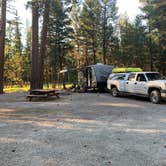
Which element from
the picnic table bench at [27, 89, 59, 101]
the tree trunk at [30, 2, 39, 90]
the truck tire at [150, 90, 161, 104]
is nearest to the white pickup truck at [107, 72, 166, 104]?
the truck tire at [150, 90, 161, 104]

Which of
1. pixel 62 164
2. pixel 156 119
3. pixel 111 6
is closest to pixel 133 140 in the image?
pixel 62 164

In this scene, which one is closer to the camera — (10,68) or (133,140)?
(133,140)

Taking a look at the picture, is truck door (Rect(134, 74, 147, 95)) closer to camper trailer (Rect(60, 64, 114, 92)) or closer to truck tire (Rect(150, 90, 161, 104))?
truck tire (Rect(150, 90, 161, 104))

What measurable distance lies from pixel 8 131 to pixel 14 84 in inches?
2254

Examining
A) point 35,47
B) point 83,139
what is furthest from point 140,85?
point 83,139

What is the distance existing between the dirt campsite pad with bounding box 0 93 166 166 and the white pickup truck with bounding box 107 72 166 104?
11.7ft

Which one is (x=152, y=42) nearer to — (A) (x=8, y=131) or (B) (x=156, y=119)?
(B) (x=156, y=119)

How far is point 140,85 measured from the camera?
16.2m

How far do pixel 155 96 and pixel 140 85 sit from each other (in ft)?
5.07

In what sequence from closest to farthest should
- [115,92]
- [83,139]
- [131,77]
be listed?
[83,139]
[131,77]
[115,92]

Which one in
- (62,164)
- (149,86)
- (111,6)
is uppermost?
(111,6)

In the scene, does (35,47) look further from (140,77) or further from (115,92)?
(140,77)

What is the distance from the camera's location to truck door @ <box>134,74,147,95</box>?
15908 millimetres

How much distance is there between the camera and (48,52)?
1565 inches
